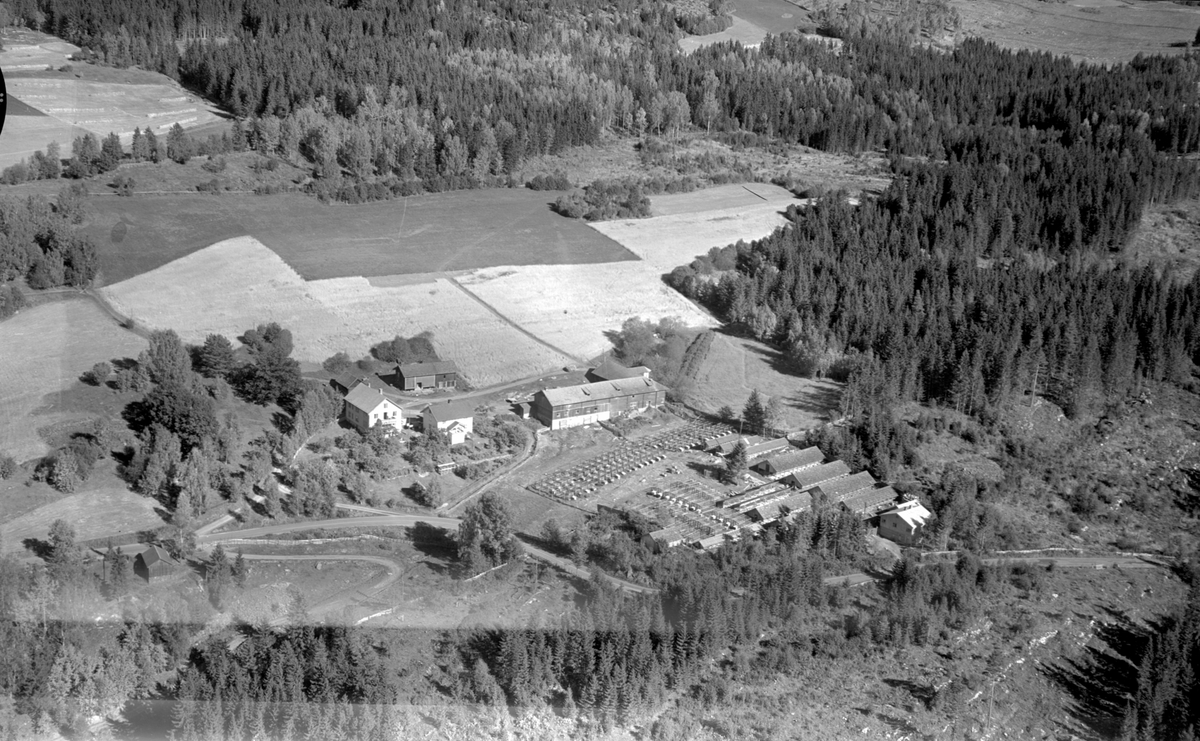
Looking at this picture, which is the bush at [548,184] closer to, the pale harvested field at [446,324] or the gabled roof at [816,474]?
the pale harvested field at [446,324]

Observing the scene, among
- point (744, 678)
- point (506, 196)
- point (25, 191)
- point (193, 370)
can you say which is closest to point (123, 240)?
point (25, 191)

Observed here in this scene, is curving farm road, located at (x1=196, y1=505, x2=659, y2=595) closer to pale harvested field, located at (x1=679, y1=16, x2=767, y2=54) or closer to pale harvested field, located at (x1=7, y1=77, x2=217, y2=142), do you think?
pale harvested field, located at (x1=7, y1=77, x2=217, y2=142)

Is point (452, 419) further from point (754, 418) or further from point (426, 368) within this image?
point (754, 418)

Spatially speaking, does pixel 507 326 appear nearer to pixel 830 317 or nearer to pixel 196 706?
pixel 830 317

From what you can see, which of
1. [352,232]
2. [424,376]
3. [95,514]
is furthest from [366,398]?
[352,232]

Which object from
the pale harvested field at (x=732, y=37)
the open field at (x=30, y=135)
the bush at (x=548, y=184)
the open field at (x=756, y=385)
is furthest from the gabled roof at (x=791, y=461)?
the pale harvested field at (x=732, y=37)

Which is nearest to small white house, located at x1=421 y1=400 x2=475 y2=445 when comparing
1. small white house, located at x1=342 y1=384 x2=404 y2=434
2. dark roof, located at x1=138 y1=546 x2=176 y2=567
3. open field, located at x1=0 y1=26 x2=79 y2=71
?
small white house, located at x1=342 y1=384 x2=404 y2=434

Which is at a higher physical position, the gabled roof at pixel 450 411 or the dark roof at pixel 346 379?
the gabled roof at pixel 450 411
